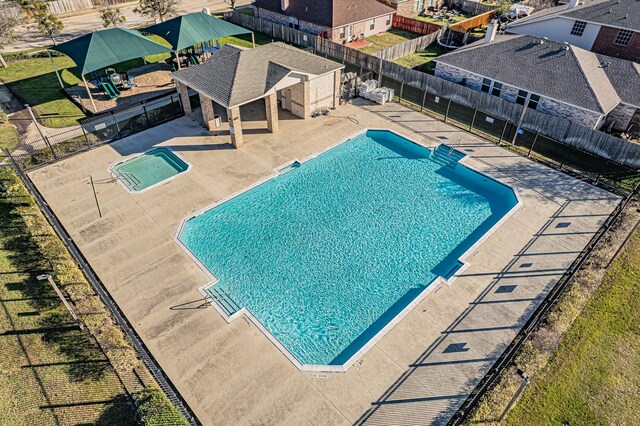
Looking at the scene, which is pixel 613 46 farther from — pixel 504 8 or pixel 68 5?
pixel 68 5

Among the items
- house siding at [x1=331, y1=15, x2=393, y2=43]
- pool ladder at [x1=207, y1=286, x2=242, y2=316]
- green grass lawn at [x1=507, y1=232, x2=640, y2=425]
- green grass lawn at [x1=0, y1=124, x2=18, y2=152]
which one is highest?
house siding at [x1=331, y1=15, x2=393, y2=43]

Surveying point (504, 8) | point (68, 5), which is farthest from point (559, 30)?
point (68, 5)

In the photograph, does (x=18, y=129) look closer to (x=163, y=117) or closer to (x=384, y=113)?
(x=163, y=117)

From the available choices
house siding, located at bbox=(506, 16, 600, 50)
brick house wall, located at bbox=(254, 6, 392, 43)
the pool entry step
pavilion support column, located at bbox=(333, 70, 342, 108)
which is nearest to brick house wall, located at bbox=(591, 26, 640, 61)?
house siding, located at bbox=(506, 16, 600, 50)

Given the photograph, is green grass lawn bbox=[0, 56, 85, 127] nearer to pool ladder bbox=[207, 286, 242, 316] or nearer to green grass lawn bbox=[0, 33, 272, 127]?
green grass lawn bbox=[0, 33, 272, 127]

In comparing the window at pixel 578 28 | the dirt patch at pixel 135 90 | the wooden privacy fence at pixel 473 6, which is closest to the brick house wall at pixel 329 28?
the wooden privacy fence at pixel 473 6

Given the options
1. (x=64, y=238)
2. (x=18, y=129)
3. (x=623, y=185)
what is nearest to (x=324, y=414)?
(x=64, y=238)
